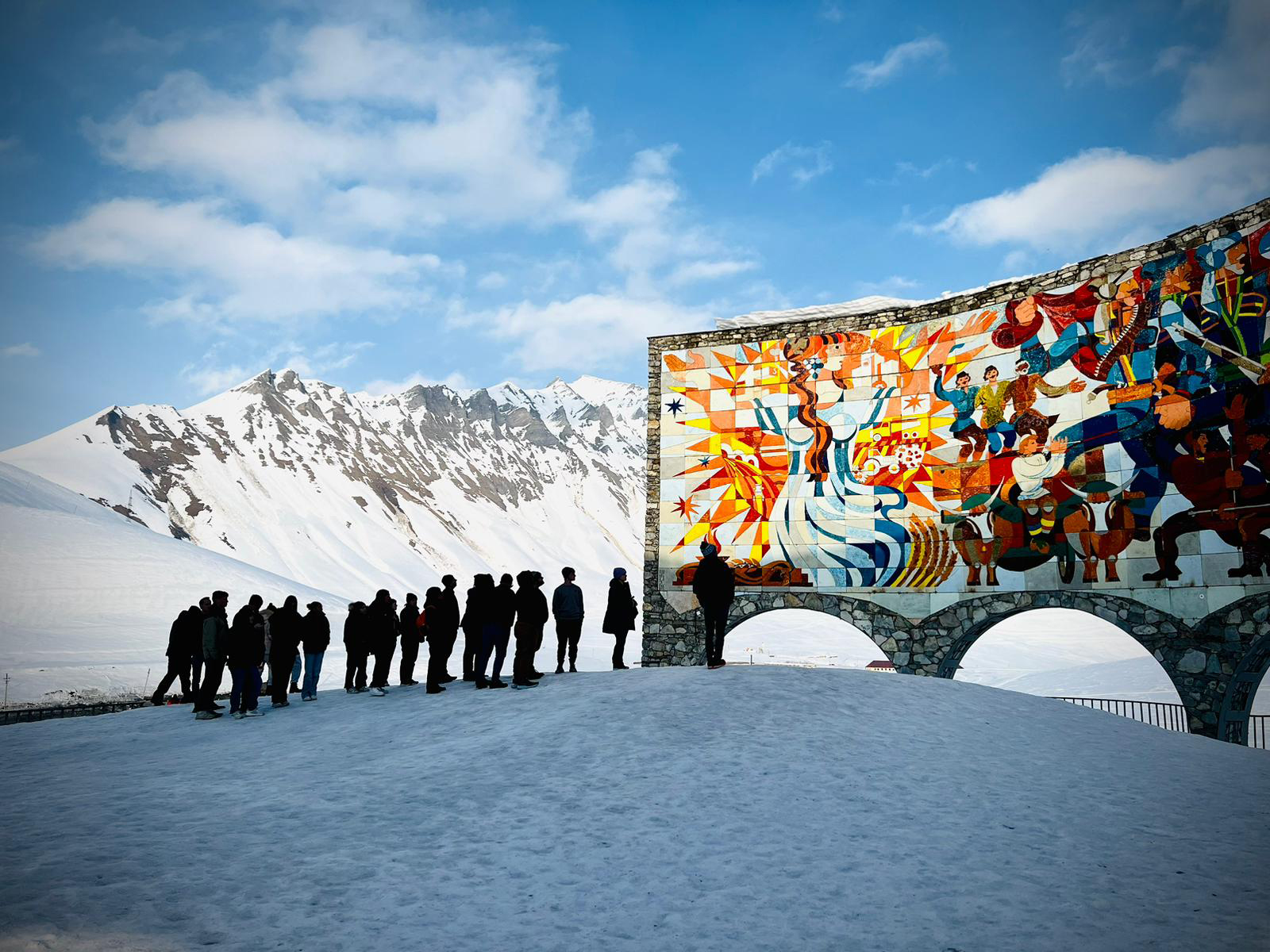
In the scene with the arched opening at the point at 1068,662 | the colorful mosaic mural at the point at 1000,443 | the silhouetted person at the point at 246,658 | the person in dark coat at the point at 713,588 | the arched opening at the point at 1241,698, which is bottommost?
the arched opening at the point at 1068,662

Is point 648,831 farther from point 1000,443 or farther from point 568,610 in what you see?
point 1000,443

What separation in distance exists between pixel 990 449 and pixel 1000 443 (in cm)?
25

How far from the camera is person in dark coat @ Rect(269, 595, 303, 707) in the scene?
12727mm

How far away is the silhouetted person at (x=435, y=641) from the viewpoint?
42.1 feet

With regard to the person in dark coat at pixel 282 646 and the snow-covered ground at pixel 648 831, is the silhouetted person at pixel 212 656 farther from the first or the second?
the snow-covered ground at pixel 648 831

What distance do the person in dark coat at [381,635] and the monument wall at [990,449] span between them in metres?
8.47

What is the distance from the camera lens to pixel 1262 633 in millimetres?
14703

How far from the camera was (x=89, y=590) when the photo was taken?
4038cm

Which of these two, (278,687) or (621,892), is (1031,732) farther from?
(278,687)

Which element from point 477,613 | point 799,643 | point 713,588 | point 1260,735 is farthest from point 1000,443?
point 799,643

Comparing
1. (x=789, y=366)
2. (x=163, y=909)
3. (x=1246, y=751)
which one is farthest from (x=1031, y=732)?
(x=789, y=366)

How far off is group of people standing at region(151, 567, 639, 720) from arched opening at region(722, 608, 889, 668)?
30.7m

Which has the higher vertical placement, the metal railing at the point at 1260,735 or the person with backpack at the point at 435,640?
the person with backpack at the point at 435,640

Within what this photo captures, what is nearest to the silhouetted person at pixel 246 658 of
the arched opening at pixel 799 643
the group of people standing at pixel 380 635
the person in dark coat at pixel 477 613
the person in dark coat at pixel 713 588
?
the group of people standing at pixel 380 635
